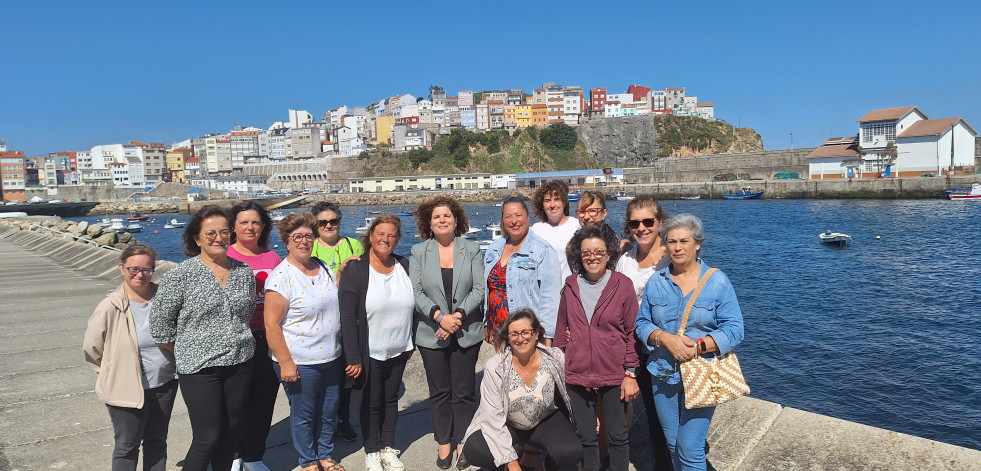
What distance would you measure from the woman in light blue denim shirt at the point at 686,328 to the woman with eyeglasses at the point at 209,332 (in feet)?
7.56

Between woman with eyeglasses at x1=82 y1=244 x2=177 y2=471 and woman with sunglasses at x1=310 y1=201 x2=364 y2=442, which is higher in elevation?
woman with sunglasses at x1=310 y1=201 x2=364 y2=442

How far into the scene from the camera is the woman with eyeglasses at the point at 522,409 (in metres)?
3.59

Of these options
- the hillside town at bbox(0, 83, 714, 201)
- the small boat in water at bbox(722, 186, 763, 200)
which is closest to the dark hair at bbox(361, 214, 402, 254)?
the small boat in water at bbox(722, 186, 763, 200)

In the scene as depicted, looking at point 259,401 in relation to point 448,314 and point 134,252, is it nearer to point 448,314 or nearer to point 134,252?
point 134,252

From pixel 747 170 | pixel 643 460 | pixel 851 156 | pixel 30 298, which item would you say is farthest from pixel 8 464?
pixel 747 170

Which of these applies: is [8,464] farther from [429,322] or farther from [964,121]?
[964,121]

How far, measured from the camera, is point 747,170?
91.1 meters

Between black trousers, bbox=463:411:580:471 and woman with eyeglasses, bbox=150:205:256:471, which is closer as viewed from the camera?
woman with eyeglasses, bbox=150:205:256:471

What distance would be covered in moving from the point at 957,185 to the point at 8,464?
7814cm

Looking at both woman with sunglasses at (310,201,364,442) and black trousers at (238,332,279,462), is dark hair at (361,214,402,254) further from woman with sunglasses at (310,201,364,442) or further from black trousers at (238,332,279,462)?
black trousers at (238,332,279,462)

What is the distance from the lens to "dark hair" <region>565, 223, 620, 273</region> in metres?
3.65

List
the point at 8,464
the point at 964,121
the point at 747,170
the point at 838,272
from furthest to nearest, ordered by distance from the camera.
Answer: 1. the point at 747,170
2. the point at 964,121
3. the point at 838,272
4. the point at 8,464

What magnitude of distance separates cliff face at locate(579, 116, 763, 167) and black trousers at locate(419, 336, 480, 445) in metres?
120

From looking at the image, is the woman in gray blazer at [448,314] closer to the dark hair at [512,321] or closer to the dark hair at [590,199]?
the dark hair at [512,321]
